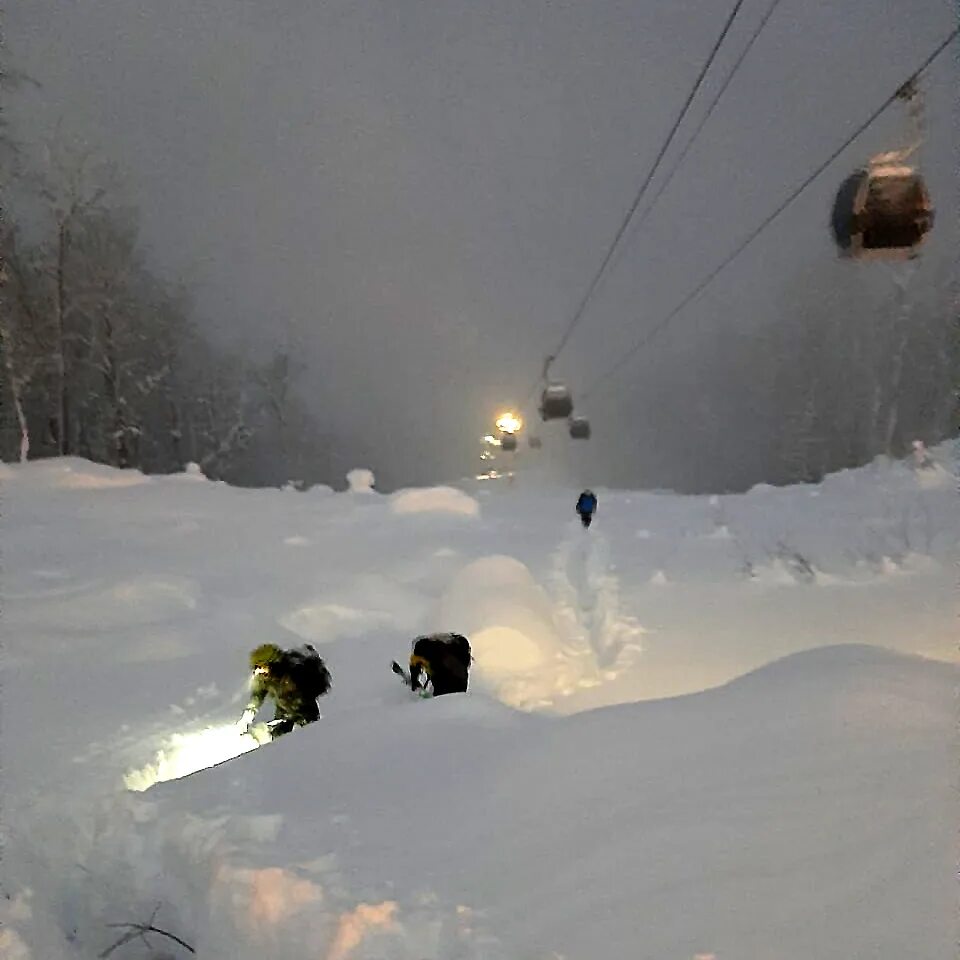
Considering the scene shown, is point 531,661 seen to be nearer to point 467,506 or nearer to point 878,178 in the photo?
point 878,178

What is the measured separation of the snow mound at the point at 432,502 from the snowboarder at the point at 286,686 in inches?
511

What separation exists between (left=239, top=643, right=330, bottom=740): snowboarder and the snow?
694 mm

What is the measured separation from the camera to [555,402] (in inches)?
638

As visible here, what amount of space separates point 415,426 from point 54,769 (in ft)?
354

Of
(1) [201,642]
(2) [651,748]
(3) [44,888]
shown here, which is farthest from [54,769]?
(2) [651,748]

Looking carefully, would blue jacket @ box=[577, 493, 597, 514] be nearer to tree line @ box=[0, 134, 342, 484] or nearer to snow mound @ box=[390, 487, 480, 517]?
snow mound @ box=[390, 487, 480, 517]

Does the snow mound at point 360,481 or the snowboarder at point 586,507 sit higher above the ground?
the snow mound at point 360,481

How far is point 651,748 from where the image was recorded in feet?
11.7

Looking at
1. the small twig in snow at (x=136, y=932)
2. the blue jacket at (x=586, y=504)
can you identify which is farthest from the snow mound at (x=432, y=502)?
the small twig in snow at (x=136, y=932)

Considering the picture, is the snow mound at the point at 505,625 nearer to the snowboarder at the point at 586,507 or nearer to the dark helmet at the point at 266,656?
the dark helmet at the point at 266,656

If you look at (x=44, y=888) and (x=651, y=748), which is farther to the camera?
(x=44, y=888)

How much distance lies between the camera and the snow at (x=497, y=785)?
242 centimetres

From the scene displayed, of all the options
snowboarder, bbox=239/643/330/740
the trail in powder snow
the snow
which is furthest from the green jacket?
the trail in powder snow

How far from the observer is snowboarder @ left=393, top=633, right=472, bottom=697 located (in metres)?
5.97
